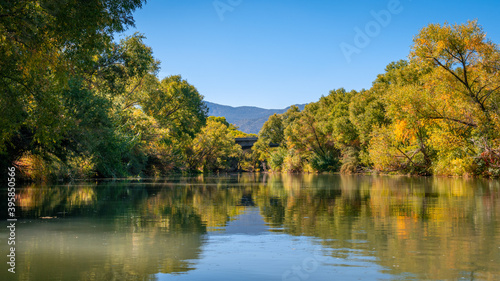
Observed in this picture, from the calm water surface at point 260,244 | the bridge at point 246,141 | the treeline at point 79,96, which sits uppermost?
the bridge at point 246,141

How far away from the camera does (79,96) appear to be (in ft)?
85.8

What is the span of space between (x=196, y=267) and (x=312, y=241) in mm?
2579

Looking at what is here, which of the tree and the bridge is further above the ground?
the bridge

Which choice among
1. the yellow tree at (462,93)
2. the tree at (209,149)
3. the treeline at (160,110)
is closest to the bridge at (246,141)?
the tree at (209,149)

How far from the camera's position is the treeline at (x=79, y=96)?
41.4 ft

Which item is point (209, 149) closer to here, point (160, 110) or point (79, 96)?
point (160, 110)

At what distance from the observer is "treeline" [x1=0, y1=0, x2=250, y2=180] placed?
1262cm

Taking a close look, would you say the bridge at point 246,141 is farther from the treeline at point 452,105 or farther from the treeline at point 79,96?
the treeline at point 452,105

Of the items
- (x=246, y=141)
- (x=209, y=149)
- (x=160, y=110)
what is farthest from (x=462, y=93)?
(x=246, y=141)

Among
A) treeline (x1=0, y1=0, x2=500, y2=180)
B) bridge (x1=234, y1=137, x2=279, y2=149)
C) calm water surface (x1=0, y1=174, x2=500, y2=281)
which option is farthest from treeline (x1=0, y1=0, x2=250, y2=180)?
bridge (x1=234, y1=137, x2=279, y2=149)

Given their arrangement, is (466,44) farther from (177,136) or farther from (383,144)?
(177,136)

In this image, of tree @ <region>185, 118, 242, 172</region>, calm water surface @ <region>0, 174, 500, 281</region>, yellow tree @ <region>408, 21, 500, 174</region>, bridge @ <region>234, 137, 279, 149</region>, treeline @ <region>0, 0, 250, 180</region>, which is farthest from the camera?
bridge @ <region>234, 137, 279, 149</region>

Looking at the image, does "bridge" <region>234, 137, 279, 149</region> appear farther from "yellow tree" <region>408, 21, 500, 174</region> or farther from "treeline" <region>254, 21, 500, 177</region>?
"yellow tree" <region>408, 21, 500, 174</region>

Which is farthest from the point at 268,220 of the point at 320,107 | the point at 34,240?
the point at 320,107
